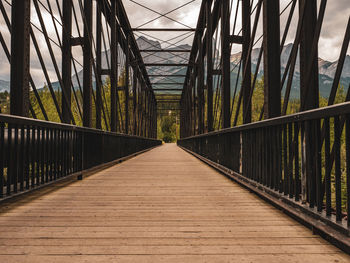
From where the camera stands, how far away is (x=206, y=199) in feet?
11.3

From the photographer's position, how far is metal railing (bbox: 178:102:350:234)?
6.40 feet

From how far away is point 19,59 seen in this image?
13.8 feet

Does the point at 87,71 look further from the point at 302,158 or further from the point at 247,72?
the point at 302,158

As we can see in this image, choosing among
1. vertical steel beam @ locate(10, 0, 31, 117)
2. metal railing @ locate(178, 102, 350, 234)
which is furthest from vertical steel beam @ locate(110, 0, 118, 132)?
metal railing @ locate(178, 102, 350, 234)

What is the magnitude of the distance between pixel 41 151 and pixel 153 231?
212 cm

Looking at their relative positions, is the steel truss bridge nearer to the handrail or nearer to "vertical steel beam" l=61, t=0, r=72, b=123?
the handrail

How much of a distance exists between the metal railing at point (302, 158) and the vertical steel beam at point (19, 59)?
9.78 feet

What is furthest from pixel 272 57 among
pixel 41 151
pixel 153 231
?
pixel 41 151

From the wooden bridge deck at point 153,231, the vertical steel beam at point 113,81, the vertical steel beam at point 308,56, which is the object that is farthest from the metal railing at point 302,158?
the vertical steel beam at point 113,81

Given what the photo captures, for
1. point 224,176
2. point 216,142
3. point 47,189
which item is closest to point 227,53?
point 216,142

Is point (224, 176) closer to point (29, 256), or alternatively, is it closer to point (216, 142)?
point (216, 142)

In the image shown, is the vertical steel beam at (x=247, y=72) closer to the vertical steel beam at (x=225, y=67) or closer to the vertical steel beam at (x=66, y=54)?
the vertical steel beam at (x=225, y=67)

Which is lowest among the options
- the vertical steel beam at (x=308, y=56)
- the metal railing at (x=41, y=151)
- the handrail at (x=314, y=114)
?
the metal railing at (x=41, y=151)

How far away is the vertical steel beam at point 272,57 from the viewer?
4.07 m
